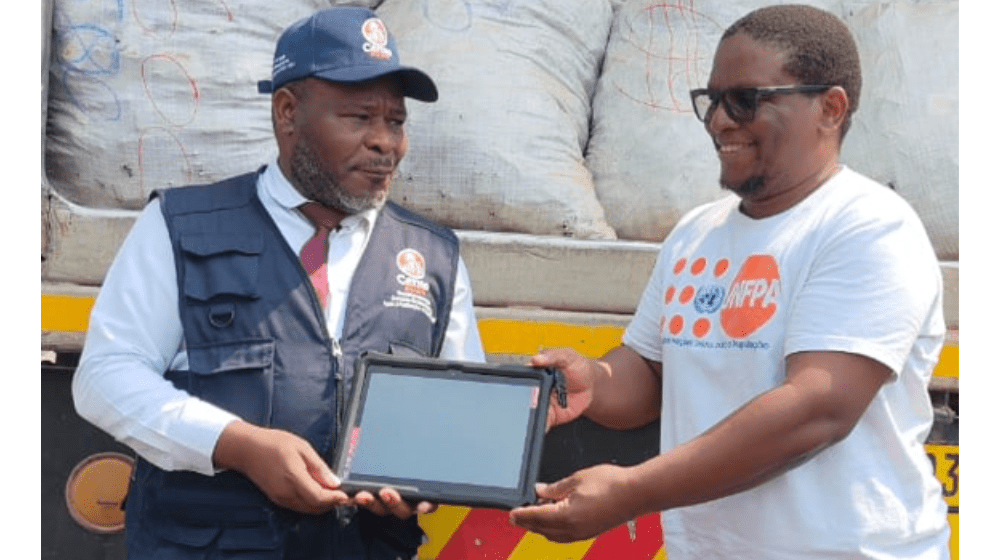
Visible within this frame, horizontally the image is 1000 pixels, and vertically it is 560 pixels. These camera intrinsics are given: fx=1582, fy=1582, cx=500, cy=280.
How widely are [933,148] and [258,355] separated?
1453 mm

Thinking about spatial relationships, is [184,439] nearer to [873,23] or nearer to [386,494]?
[386,494]

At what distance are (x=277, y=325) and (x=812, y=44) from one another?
35.9 inches

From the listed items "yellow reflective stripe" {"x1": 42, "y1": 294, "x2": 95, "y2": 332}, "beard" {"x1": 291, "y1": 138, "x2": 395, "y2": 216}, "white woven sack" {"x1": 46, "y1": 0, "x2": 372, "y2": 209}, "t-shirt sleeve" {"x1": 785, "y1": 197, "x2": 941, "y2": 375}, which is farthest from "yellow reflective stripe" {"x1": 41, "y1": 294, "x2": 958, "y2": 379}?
"t-shirt sleeve" {"x1": 785, "y1": 197, "x2": 941, "y2": 375}

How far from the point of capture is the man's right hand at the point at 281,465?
2.30 metres

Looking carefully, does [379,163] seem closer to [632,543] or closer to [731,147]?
[731,147]

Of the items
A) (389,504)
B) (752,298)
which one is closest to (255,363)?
(389,504)

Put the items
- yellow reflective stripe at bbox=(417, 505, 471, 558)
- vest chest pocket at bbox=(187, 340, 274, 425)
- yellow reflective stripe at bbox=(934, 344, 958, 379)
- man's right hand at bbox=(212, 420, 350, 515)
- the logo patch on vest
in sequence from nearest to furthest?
man's right hand at bbox=(212, 420, 350, 515), vest chest pocket at bbox=(187, 340, 274, 425), the logo patch on vest, yellow reflective stripe at bbox=(934, 344, 958, 379), yellow reflective stripe at bbox=(417, 505, 471, 558)

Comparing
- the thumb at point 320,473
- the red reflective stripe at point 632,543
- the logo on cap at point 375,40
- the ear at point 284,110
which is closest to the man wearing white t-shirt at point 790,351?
the thumb at point 320,473

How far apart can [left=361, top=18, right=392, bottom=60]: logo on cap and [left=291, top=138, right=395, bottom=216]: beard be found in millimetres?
184

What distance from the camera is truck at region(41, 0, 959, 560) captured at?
9.39ft

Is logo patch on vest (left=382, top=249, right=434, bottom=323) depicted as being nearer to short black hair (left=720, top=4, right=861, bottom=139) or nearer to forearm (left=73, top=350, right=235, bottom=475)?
forearm (left=73, top=350, right=235, bottom=475)

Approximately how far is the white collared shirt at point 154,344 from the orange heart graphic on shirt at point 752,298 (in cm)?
62

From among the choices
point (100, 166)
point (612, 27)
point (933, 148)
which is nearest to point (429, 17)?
point (612, 27)

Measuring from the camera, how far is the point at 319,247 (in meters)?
2.54
